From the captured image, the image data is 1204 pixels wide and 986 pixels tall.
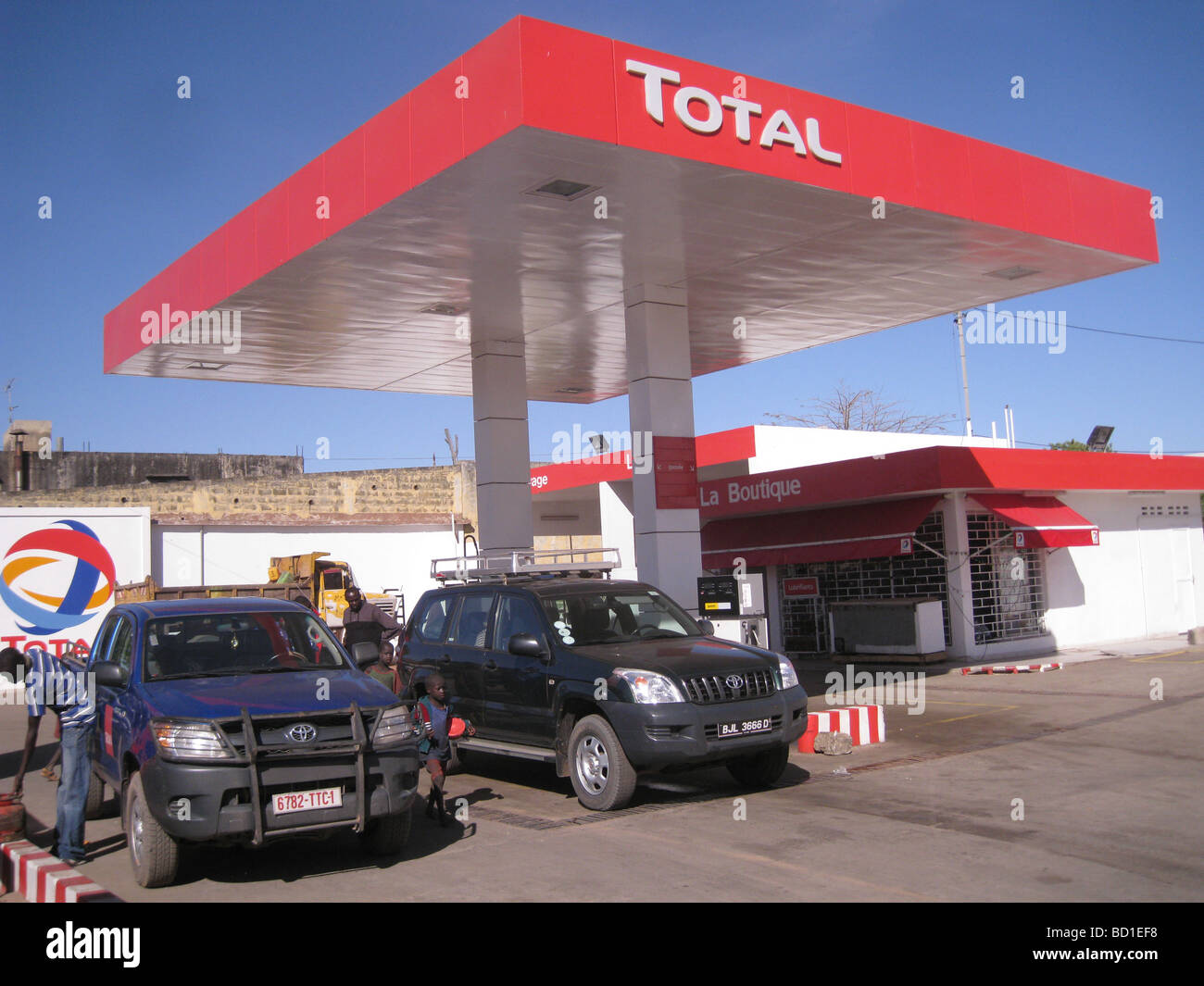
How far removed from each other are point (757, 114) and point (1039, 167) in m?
4.63

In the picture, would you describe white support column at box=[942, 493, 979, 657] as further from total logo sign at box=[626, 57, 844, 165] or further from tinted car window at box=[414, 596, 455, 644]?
tinted car window at box=[414, 596, 455, 644]

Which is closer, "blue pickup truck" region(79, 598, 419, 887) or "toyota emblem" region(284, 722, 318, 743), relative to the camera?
"blue pickup truck" region(79, 598, 419, 887)

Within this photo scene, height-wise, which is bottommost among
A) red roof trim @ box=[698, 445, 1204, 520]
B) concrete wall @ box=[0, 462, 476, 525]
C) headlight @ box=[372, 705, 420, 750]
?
headlight @ box=[372, 705, 420, 750]

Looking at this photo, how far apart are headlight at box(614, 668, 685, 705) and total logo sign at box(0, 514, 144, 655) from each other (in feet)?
59.5

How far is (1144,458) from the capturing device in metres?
23.4

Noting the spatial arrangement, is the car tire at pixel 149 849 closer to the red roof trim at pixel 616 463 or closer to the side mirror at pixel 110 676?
the side mirror at pixel 110 676

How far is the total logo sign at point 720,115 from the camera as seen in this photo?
10.6 m

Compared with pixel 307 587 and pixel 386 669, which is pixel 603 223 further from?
pixel 307 587

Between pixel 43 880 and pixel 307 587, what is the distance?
822 inches

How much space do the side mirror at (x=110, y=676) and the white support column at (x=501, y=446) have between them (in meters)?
10.8

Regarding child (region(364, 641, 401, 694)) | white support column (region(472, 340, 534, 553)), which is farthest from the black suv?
white support column (region(472, 340, 534, 553))

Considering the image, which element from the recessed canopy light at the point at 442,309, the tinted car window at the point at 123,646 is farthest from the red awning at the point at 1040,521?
the tinted car window at the point at 123,646

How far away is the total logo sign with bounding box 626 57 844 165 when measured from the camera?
10.6 metres

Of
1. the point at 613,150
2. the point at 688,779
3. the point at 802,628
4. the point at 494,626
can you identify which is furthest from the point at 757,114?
the point at 802,628
